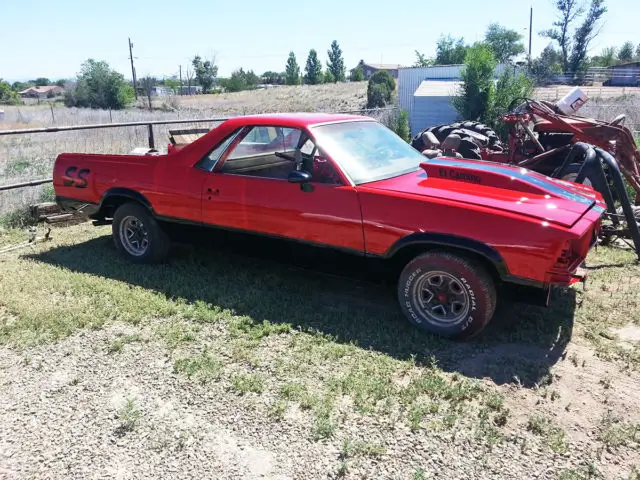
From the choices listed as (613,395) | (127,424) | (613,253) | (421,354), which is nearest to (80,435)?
(127,424)

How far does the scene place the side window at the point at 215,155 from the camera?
16.3 ft

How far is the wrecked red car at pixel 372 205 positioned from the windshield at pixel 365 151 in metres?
0.01

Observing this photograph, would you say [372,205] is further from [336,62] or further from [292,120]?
[336,62]

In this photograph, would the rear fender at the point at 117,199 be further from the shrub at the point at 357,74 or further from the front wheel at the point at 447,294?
the shrub at the point at 357,74

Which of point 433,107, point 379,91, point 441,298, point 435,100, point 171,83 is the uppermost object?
point 171,83

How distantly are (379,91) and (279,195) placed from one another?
32242 millimetres

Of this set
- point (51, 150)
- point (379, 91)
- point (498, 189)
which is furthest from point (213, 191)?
point (379, 91)

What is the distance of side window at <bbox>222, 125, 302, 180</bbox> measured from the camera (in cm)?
480

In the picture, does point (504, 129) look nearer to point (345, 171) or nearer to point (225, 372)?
point (345, 171)

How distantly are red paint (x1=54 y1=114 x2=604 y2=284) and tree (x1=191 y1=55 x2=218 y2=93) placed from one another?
7458 cm

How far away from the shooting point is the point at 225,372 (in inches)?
140

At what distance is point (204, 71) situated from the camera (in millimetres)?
75000

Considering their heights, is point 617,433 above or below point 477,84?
below

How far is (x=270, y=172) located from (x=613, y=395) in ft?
10.3
